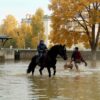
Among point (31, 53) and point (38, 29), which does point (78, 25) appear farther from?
point (38, 29)

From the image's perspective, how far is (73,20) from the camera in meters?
49.3

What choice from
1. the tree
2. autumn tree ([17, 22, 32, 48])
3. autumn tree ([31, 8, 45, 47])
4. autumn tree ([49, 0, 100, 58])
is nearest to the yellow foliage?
autumn tree ([49, 0, 100, 58])

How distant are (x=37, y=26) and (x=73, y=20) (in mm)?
45391

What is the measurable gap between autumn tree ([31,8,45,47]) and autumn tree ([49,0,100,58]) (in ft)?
139

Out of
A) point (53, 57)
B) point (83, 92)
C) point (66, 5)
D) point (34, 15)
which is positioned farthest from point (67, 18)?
point (34, 15)

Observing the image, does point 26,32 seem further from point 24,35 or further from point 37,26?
point 37,26

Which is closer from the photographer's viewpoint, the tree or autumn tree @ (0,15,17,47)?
the tree

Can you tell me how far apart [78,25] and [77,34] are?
2.58 metres

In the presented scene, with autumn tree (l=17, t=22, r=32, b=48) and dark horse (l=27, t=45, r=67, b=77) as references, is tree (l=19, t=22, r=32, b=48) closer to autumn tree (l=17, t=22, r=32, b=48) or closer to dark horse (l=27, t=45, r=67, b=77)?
autumn tree (l=17, t=22, r=32, b=48)

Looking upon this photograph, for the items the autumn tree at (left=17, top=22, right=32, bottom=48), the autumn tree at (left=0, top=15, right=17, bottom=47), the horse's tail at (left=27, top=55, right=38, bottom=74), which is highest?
the autumn tree at (left=0, top=15, right=17, bottom=47)

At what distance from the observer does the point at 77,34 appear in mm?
49219

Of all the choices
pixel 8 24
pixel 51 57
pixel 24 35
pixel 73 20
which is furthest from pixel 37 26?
pixel 51 57

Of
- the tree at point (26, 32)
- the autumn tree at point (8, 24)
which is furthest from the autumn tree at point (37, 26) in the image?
the autumn tree at point (8, 24)

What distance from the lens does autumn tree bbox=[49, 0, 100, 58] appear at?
156 ft
